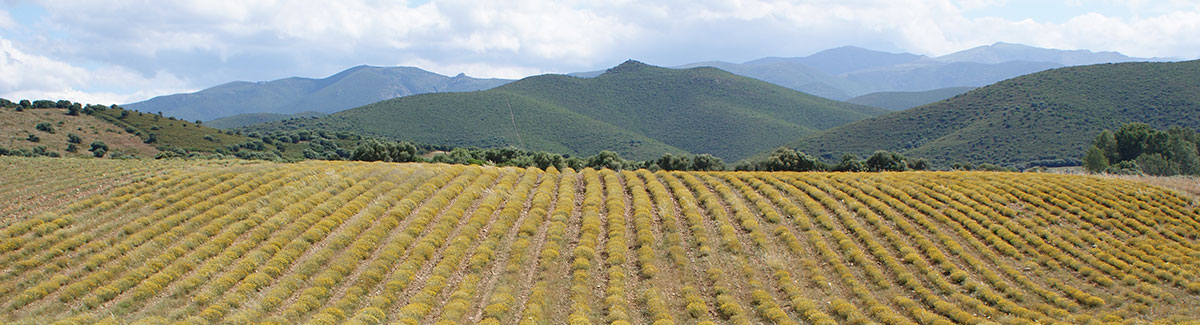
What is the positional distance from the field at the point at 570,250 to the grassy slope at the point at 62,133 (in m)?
50.5

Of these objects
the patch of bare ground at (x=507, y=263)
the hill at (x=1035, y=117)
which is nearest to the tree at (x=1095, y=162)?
the hill at (x=1035, y=117)

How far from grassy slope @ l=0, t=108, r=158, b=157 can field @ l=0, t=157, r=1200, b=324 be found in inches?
1988

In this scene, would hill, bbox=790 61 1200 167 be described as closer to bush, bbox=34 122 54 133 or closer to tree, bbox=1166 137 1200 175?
tree, bbox=1166 137 1200 175

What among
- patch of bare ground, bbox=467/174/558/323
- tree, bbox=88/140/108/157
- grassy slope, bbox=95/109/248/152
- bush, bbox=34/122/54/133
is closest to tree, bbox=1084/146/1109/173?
patch of bare ground, bbox=467/174/558/323

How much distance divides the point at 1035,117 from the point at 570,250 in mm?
119126

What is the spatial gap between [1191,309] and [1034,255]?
230 inches

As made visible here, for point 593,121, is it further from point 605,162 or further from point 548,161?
point 548,161

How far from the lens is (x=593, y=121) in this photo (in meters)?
165

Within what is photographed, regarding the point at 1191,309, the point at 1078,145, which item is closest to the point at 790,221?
the point at 1191,309

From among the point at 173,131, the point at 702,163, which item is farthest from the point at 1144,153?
the point at 173,131

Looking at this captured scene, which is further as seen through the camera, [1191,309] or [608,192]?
[608,192]

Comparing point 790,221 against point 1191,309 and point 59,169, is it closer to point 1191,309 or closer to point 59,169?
point 1191,309

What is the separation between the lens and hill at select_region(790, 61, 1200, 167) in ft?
329

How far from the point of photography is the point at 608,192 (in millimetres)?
35000
